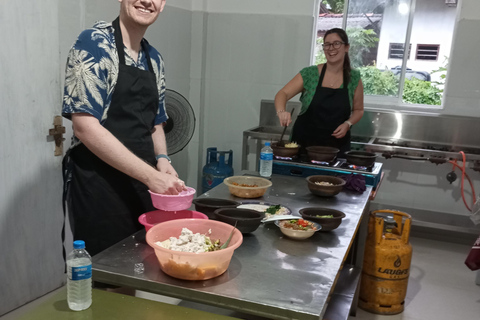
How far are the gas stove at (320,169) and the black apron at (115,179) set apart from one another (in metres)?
1.31

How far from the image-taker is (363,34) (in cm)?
485

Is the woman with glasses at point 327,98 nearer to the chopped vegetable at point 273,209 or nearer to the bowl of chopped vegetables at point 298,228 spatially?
the chopped vegetable at point 273,209

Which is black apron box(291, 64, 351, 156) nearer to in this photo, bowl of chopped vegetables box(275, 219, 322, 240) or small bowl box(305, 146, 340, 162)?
small bowl box(305, 146, 340, 162)

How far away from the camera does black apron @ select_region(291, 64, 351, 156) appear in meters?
3.66

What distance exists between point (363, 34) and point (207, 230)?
149 inches

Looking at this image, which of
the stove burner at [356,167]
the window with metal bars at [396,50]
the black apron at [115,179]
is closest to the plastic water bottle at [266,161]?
the stove burner at [356,167]

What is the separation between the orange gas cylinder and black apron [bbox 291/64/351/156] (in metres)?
0.79

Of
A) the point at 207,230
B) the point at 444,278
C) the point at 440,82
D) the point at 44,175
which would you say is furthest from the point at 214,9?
the point at 207,230

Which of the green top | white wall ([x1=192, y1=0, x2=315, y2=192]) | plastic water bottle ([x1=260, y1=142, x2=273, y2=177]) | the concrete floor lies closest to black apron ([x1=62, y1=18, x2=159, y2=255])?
the concrete floor

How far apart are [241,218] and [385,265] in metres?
1.49

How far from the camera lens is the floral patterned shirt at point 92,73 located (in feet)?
5.45

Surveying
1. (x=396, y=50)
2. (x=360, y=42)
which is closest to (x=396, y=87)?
(x=396, y=50)

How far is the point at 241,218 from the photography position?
6.20ft

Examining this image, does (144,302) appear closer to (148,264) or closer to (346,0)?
(148,264)
